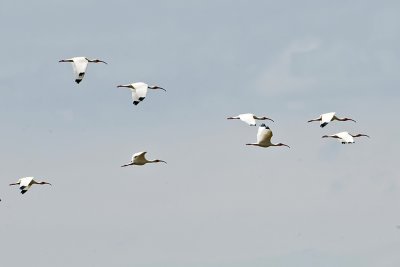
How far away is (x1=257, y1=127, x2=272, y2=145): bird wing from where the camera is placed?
136 metres

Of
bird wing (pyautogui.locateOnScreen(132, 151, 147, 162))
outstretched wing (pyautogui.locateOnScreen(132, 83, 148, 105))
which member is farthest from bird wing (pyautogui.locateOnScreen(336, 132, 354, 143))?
outstretched wing (pyautogui.locateOnScreen(132, 83, 148, 105))

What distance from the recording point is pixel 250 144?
13675cm

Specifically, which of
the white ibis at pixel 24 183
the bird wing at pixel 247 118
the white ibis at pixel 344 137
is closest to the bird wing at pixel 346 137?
the white ibis at pixel 344 137

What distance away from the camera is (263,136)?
137 meters

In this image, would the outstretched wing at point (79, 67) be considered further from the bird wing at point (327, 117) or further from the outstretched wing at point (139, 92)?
the bird wing at point (327, 117)

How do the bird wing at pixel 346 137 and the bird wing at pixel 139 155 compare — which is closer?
the bird wing at pixel 139 155

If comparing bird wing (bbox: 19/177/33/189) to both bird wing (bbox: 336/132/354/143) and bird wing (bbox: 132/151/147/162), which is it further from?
bird wing (bbox: 336/132/354/143)

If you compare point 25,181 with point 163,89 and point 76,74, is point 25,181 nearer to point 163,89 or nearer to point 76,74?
point 76,74

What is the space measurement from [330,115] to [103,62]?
21.6 m

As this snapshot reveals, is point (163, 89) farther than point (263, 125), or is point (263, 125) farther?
point (163, 89)

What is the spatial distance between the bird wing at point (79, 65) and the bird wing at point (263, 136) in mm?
14755

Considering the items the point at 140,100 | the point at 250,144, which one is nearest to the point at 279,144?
the point at 250,144

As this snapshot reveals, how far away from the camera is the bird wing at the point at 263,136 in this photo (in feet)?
447

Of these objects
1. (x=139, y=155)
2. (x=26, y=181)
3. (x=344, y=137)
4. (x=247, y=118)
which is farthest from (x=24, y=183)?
(x=344, y=137)
